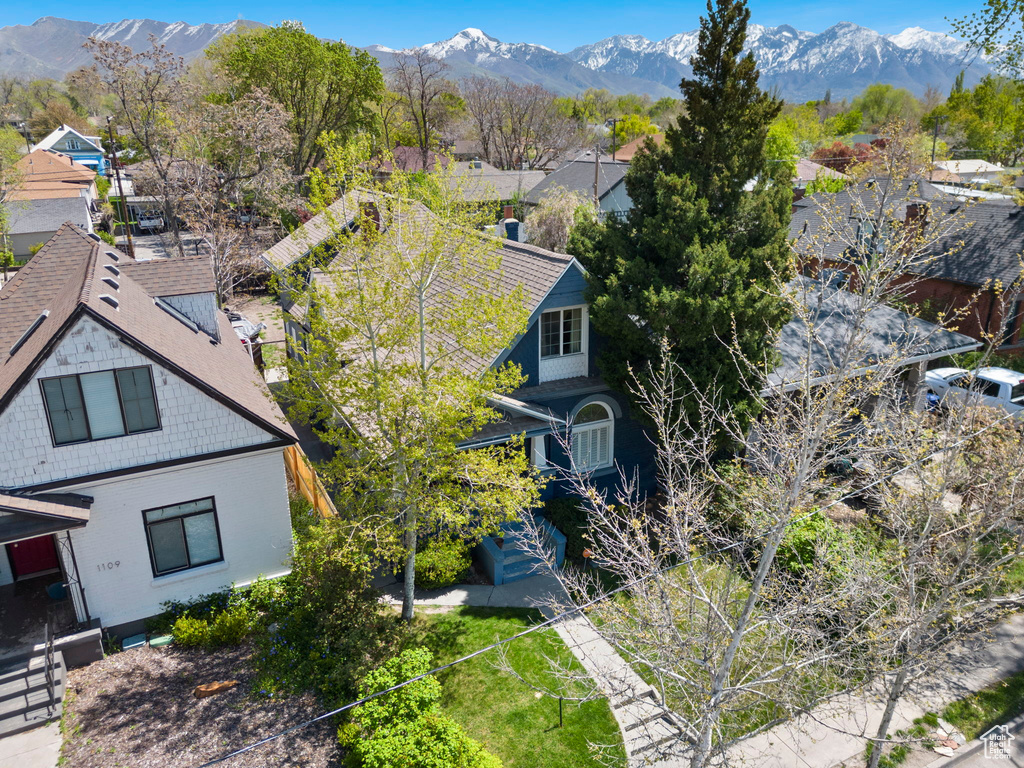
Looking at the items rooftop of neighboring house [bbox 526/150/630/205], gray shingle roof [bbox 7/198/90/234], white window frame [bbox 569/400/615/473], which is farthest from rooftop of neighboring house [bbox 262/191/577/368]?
gray shingle roof [bbox 7/198/90/234]

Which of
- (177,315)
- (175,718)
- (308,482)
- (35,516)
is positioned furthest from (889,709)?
(177,315)

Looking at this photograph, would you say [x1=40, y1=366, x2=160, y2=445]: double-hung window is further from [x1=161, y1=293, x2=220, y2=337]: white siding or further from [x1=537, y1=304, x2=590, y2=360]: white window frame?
[x1=537, y1=304, x2=590, y2=360]: white window frame

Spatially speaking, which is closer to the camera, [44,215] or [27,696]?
[27,696]

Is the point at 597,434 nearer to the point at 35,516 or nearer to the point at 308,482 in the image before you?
the point at 308,482

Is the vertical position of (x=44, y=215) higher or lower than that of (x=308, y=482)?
higher

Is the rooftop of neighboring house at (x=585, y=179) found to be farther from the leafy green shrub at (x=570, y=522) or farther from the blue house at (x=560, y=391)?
the leafy green shrub at (x=570, y=522)

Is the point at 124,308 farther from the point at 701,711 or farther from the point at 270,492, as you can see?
the point at 701,711
